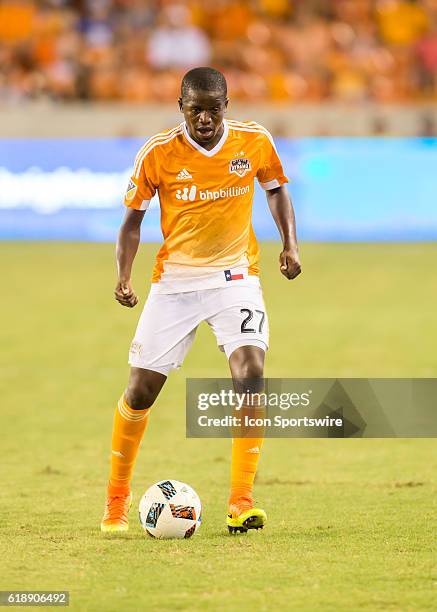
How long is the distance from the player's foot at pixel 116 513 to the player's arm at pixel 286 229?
1459mm

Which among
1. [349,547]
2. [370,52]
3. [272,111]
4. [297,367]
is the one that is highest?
[370,52]

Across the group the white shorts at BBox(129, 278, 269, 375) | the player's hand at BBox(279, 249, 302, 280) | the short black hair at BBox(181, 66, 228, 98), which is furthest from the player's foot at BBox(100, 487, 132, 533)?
the short black hair at BBox(181, 66, 228, 98)

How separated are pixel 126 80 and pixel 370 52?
4188 millimetres

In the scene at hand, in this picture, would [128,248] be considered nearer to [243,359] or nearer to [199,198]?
[199,198]

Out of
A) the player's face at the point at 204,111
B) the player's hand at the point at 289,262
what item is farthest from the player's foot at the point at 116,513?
the player's face at the point at 204,111

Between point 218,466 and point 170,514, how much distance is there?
238 centimetres

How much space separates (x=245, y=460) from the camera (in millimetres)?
6613

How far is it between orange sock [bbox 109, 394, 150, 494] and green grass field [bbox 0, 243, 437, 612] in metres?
0.30

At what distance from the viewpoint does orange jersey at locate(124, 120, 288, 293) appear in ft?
21.7

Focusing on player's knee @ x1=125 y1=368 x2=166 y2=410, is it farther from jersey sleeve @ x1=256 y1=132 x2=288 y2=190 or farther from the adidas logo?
jersey sleeve @ x1=256 y1=132 x2=288 y2=190

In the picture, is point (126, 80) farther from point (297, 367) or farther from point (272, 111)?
point (297, 367)

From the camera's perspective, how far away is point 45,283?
1705cm

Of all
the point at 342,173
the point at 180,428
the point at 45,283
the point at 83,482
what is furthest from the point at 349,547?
the point at 342,173

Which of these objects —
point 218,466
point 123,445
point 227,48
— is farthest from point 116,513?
point 227,48
